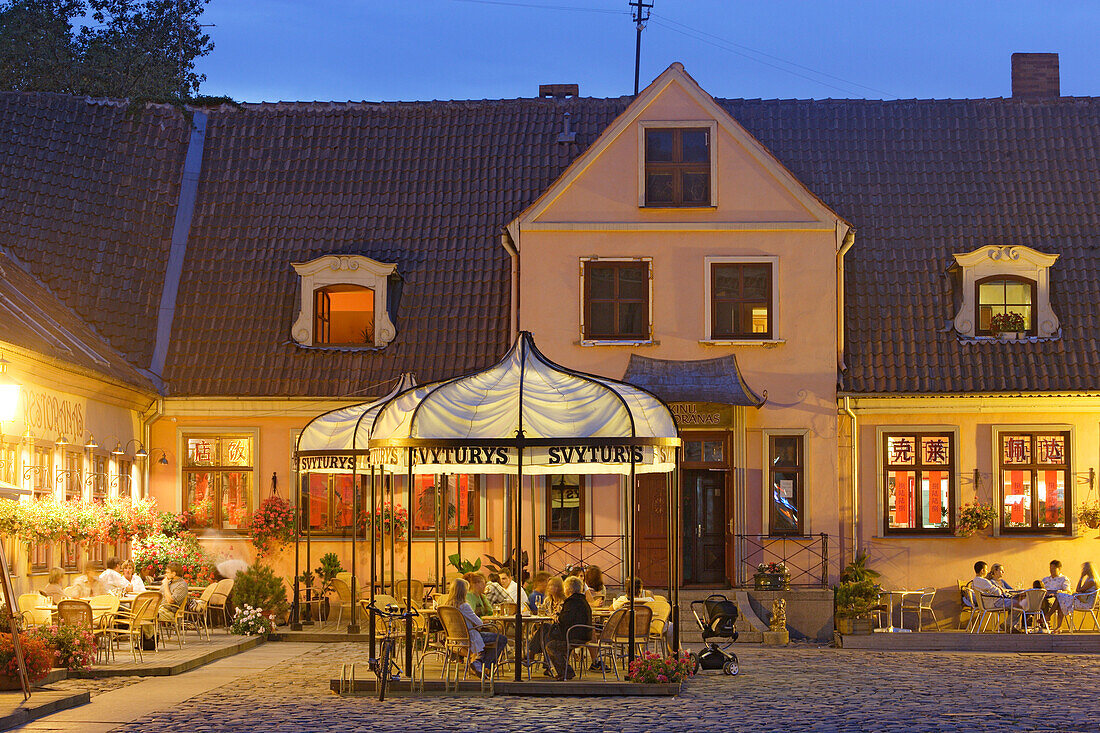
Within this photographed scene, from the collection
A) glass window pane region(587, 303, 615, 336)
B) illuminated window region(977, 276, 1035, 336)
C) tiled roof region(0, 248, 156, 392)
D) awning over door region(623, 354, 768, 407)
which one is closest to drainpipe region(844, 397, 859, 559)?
awning over door region(623, 354, 768, 407)

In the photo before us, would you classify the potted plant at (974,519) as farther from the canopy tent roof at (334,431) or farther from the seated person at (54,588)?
the seated person at (54,588)

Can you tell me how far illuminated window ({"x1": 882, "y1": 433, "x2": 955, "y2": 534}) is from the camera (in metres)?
26.2

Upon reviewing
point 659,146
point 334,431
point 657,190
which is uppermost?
point 659,146

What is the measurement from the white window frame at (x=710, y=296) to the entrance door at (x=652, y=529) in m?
2.66

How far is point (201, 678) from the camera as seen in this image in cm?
1830

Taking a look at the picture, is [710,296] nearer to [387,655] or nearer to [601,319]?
[601,319]

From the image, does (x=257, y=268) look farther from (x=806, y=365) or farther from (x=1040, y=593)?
(x=1040, y=593)

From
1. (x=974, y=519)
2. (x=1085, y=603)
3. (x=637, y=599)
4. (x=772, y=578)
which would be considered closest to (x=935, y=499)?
(x=974, y=519)

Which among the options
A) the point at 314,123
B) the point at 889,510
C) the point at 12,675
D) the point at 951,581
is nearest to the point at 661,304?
the point at 889,510

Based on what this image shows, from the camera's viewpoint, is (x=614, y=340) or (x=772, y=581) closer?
(x=772, y=581)

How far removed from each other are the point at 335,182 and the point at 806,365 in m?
10.2

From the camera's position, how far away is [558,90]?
3269 cm

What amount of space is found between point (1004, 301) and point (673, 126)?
687 centimetres

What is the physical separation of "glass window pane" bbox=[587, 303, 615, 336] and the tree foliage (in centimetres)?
1417
